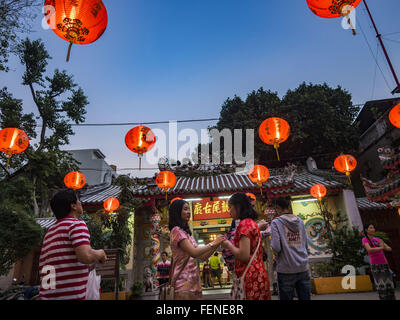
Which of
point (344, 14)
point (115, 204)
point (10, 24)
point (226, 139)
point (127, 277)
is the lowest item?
point (127, 277)

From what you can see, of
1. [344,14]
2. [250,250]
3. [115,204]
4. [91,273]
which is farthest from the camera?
[115,204]

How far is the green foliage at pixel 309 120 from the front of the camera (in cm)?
1536

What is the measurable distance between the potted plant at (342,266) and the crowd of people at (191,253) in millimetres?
6108

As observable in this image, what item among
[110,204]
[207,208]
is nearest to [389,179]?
[207,208]

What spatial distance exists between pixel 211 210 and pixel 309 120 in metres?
9.79

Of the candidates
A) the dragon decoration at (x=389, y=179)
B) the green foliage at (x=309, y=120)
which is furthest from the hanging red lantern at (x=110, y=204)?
the green foliage at (x=309, y=120)

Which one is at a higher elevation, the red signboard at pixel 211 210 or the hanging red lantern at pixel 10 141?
the hanging red lantern at pixel 10 141

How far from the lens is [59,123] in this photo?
1373cm

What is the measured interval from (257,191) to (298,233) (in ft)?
21.7

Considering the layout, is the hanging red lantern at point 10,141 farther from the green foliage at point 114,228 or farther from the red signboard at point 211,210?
the red signboard at point 211,210

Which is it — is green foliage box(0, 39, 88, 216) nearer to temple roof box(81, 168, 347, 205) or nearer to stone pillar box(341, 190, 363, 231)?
temple roof box(81, 168, 347, 205)

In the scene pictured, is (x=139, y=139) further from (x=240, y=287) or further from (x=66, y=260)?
(x=240, y=287)

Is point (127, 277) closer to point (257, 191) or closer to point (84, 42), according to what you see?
point (257, 191)

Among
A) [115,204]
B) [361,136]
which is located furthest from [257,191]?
[361,136]
